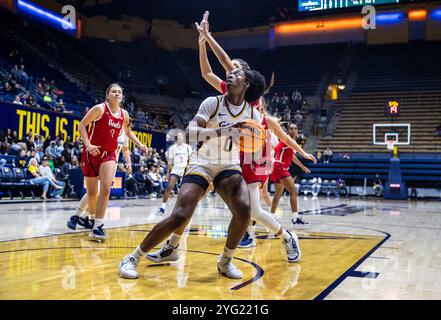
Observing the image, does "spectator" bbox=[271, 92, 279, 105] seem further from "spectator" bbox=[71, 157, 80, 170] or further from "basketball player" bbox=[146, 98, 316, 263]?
"basketball player" bbox=[146, 98, 316, 263]

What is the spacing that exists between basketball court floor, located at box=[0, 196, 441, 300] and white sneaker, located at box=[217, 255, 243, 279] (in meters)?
0.07

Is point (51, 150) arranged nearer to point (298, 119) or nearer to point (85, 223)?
point (85, 223)

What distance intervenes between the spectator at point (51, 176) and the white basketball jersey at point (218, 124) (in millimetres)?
10508

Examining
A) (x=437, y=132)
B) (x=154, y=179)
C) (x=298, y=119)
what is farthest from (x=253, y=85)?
(x=298, y=119)

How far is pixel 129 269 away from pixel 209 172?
0.94m

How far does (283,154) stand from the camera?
7.38 m

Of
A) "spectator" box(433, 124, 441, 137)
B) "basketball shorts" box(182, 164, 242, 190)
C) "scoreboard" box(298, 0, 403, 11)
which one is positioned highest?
"scoreboard" box(298, 0, 403, 11)

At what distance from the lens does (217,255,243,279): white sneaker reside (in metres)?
3.65

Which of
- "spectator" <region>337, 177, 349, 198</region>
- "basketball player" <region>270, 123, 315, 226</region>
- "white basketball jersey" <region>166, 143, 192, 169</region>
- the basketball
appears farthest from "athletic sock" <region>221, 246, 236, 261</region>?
"spectator" <region>337, 177, 349, 198</region>

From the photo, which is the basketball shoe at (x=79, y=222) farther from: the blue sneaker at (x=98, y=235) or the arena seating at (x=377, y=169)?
the arena seating at (x=377, y=169)

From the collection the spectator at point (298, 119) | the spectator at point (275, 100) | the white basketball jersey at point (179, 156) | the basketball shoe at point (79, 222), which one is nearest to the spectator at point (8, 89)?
the white basketball jersey at point (179, 156)

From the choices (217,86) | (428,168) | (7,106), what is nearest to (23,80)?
(7,106)

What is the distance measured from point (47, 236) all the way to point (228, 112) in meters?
3.18

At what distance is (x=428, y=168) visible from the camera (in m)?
21.6
